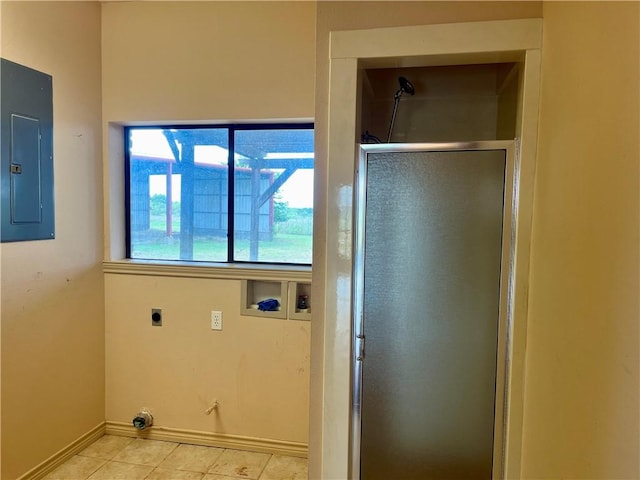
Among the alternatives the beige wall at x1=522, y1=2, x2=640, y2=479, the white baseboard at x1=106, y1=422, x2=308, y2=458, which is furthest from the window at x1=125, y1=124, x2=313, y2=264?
the beige wall at x1=522, y1=2, x2=640, y2=479

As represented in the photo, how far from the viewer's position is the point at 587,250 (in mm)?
1100

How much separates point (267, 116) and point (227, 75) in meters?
0.35

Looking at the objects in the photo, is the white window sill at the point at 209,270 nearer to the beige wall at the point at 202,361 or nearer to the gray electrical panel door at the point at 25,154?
the beige wall at the point at 202,361

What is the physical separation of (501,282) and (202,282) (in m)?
1.70

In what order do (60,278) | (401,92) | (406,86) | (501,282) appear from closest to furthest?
1. (501,282)
2. (406,86)
3. (401,92)
4. (60,278)

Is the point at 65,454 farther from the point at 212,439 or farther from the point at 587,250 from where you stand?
the point at 587,250

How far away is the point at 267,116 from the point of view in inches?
93.6

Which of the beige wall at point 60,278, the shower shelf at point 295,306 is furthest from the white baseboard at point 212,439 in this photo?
the shower shelf at point 295,306

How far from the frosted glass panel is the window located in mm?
854

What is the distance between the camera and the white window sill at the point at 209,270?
2.40 m

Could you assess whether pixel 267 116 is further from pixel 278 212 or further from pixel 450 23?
pixel 450 23

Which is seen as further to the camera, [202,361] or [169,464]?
[202,361]

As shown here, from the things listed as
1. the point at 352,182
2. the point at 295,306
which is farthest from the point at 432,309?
the point at 295,306

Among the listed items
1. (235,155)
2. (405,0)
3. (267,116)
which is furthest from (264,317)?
(405,0)
